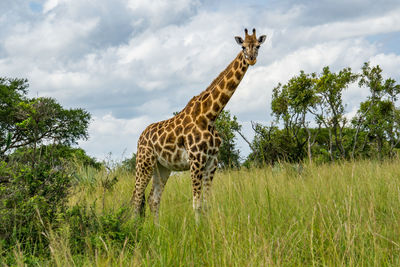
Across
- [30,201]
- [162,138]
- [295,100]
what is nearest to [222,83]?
[162,138]

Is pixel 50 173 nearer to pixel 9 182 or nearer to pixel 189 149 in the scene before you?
pixel 9 182

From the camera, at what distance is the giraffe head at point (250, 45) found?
6609 millimetres

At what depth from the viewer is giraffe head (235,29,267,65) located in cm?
661

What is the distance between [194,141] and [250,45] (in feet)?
5.61

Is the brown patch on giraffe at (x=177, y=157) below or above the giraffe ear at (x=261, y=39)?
below

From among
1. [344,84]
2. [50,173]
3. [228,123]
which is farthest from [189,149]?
[344,84]

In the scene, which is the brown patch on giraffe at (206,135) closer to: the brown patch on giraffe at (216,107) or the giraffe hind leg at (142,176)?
the brown patch on giraffe at (216,107)

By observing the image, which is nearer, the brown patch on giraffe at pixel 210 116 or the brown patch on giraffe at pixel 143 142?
the brown patch on giraffe at pixel 210 116

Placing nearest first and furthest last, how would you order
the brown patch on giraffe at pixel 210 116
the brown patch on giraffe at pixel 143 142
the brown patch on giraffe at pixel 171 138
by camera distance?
the brown patch on giraffe at pixel 210 116
the brown patch on giraffe at pixel 171 138
the brown patch on giraffe at pixel 143 142

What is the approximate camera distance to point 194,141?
22.2 feet

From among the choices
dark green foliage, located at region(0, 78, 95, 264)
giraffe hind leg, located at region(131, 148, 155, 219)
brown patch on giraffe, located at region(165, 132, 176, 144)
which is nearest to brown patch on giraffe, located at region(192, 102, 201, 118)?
brown patch on giraffe, located at region(165, 132, 176, 144)

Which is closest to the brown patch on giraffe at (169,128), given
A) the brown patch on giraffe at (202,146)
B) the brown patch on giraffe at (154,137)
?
the brown patch on giraffe at (154,137)

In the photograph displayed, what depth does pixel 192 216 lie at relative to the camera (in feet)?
19.9

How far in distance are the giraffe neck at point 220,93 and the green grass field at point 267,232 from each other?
1.10 metres
